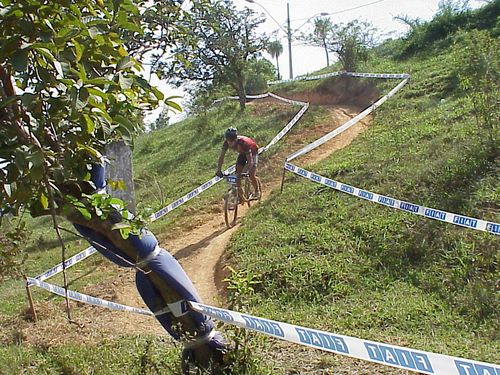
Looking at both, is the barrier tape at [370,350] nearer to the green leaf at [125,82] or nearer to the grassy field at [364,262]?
the grassy field at [364,262]

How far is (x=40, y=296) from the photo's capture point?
8477 mm

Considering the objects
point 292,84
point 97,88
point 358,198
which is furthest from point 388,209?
point 292,84

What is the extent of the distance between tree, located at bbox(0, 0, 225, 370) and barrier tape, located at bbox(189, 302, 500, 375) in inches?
51.4

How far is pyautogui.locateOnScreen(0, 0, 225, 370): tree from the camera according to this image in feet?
6.25

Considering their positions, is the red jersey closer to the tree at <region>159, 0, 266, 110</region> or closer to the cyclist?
the cyclist

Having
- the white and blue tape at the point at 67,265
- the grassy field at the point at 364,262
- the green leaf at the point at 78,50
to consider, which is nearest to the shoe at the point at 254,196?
the grassy field at the point at 364,262

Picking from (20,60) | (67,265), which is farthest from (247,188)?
→ (20,60)

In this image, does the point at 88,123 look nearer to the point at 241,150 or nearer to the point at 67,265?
the point at 241,150

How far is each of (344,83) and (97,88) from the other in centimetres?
1849

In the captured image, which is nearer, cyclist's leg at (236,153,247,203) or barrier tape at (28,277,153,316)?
barrier tape at (28,277,153,316)

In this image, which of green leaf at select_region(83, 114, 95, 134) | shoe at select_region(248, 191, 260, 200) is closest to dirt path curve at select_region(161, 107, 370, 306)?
shoe at select_region(248, 191, 260, 200)

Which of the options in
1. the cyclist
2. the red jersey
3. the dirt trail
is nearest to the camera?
the dirt trail

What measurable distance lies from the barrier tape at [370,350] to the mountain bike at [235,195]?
20.2ft

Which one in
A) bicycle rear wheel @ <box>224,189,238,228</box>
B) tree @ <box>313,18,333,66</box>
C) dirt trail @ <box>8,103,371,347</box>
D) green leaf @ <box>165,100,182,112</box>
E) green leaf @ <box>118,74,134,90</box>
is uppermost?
tree @ <box>313,18,333,66</box>
